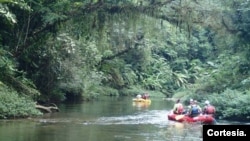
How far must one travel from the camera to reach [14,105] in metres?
20.8

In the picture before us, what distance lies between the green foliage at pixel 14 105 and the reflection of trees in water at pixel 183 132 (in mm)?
6350

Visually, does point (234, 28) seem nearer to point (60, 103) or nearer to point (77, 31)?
point (77, 31)

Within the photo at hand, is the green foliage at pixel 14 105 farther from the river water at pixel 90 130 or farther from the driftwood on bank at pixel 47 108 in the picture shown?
the driftwood on bank at pixel 47 108

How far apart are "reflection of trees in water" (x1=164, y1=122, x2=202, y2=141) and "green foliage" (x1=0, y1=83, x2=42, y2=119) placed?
250 inches

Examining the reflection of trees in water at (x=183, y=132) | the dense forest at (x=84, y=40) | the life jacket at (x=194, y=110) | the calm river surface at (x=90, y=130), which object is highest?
the dense forest at (x=84, y=40)

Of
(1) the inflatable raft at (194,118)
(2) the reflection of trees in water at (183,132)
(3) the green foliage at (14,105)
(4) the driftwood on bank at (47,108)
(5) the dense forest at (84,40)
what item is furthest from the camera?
(4) the driftwood on bank at (47,108)

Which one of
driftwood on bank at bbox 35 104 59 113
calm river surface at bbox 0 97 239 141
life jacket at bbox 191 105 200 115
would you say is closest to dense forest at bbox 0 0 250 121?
driftwood on bank at bbox 35 104 59 113

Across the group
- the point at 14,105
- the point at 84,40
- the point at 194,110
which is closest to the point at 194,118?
the point at 194,110

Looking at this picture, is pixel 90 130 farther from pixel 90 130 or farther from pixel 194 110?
pixel 194 110

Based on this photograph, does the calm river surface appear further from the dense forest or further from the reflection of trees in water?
the dense forest

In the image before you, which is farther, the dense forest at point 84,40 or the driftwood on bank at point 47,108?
the driftwood on bank at point 47,108

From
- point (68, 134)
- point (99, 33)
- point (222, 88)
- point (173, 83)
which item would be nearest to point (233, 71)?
point (222, 88)

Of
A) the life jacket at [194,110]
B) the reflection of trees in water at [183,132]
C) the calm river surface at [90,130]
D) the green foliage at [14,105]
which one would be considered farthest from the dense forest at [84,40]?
the reflection of trees in water at [183,132]

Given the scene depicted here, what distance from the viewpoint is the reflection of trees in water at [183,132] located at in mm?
17609
